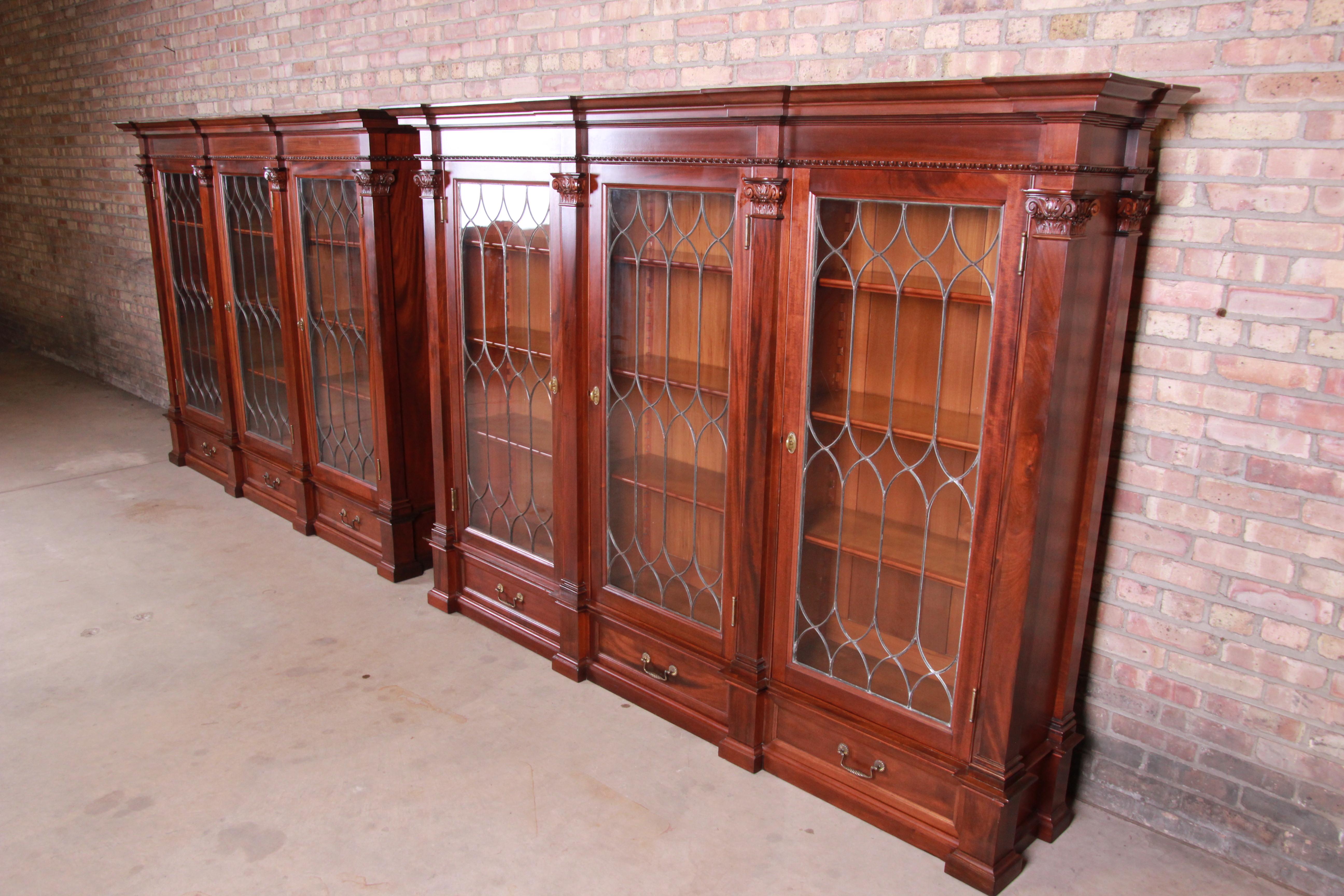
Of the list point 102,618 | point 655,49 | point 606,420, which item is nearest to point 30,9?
point 102,618

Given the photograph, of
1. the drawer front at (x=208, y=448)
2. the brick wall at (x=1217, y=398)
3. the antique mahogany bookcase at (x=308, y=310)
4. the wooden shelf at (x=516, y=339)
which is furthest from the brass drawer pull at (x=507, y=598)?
the drawer front at (x=208, y=448)

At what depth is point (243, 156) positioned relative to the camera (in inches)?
180

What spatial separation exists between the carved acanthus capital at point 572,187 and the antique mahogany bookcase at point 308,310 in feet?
3.72

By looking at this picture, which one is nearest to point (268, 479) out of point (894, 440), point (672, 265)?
point (672, 265)

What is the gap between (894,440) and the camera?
99.8 inches

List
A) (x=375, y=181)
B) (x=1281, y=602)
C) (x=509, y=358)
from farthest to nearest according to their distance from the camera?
1. (x=375, y=181)
2. (x=509, y=358)
3. (x=1281, y=602)

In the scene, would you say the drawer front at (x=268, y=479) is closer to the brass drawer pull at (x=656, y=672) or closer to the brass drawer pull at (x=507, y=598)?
the brass drawer pull at (x=507, y=598)

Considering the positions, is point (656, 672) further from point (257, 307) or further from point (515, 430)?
point (257, 307)

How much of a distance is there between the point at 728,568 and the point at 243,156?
3.28 metres

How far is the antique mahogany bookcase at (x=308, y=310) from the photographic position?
160 inches

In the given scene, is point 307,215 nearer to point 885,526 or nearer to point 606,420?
point 606,420

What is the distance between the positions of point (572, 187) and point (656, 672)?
1638mm

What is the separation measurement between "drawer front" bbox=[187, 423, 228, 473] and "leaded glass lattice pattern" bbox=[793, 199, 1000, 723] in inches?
153

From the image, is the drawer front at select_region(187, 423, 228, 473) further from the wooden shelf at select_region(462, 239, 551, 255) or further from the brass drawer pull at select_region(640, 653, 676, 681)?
the brass drawer pull at select_region(640, 653, 676, 681)
